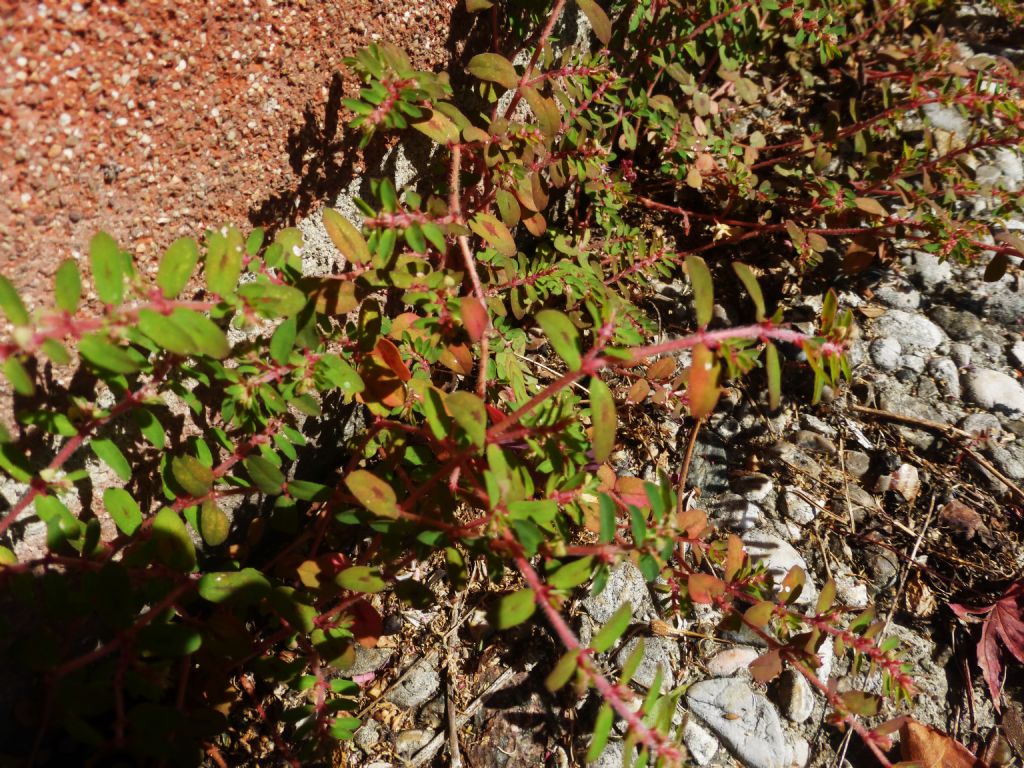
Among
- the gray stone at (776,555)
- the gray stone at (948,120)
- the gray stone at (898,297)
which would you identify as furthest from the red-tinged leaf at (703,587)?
the gray stone at (948,120)

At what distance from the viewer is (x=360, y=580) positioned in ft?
4.95

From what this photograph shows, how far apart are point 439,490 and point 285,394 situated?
1.32 feet

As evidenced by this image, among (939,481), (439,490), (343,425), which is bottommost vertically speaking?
(939,481)

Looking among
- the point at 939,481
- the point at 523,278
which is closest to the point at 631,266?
the point at 523,278

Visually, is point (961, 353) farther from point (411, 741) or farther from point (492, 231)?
point (411, 741)

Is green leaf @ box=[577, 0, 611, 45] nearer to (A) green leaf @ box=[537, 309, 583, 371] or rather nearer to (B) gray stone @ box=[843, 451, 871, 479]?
(A) green leaf @ box=[537, 309, 583, 371]

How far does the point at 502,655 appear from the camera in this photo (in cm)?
201

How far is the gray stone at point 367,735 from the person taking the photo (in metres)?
1.85

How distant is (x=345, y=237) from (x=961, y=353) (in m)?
2.26

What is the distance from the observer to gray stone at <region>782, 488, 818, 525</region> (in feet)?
7.44

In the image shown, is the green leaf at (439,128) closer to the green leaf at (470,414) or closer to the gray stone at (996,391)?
the green leaf at (470,414)

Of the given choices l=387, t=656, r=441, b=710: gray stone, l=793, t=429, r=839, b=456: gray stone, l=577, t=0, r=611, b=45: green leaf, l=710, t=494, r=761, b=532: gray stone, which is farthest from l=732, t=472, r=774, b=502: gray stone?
l=577, t=0, r=611, b=45: green leaf

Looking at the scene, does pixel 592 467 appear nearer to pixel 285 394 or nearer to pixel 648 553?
pixel 648 553

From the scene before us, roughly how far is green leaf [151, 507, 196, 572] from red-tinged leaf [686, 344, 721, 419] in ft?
3.39
